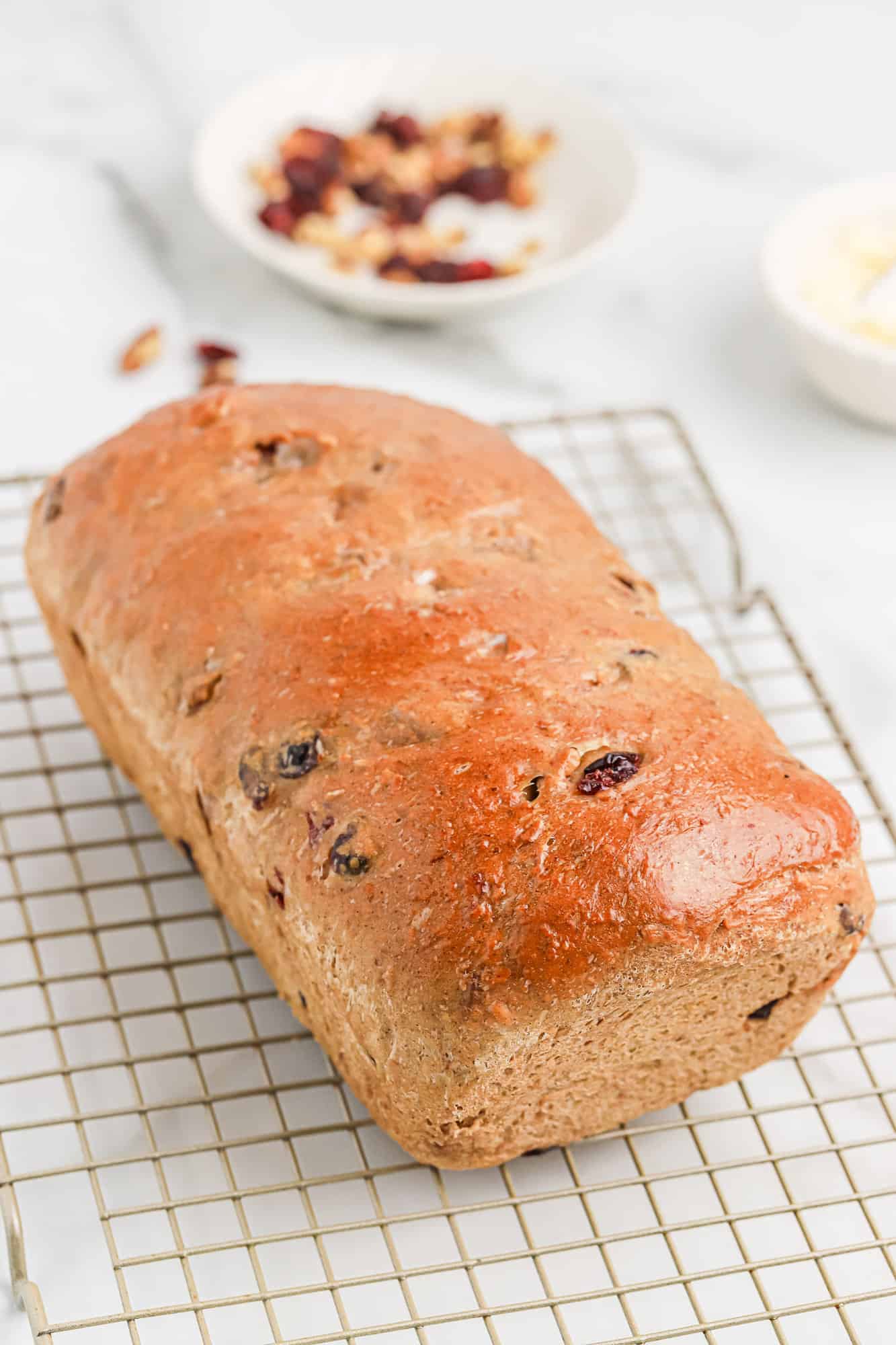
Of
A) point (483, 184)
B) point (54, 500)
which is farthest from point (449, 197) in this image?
point (54, 500)

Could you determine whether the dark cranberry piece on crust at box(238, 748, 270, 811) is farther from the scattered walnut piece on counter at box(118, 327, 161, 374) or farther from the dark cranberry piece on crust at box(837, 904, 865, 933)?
the scattered walnut piece on counter at box(118, 327, 161, 374)

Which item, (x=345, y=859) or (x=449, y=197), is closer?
(x=345, y=859)

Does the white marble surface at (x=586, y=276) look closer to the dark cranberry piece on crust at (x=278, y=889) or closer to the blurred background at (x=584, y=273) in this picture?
the blurred background at (x=584, y=273)

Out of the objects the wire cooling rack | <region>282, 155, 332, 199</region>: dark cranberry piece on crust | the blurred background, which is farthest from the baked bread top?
<region>282, 155, 332, 199</region>: dark cranberry piece on crust

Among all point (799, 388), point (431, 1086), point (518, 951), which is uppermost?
point (518, 951)

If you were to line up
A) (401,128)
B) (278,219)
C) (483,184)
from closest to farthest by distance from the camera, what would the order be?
(278,219)
(483,184)
(401,128)

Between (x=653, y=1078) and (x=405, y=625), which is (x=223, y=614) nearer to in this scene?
(x=405, y=625)

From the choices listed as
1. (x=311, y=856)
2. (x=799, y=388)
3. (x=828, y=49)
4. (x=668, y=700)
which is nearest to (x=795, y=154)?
(x=828, y=49)

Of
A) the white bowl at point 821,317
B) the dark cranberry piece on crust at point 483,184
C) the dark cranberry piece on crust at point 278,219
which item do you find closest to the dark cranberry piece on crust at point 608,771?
the white bowl at point 821,317

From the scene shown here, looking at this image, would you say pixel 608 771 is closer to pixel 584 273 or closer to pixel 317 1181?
pixel 317 1181
